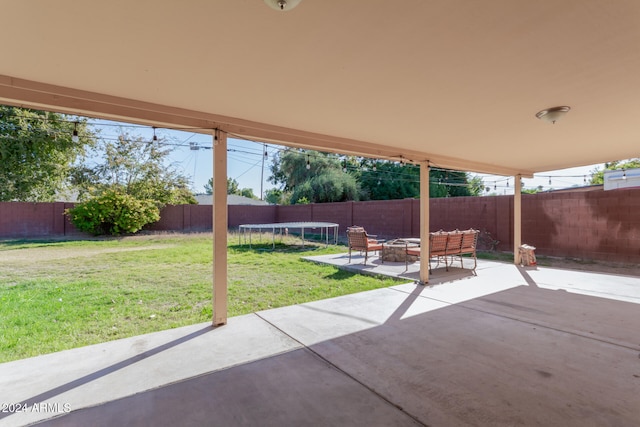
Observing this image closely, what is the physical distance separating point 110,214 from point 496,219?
1466 centimetres

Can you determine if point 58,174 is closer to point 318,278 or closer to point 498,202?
point 318,278

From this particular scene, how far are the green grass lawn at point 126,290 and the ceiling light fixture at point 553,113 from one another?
326 centimetres

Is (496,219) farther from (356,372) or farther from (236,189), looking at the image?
(236,189)

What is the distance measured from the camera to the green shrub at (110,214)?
1314 cm

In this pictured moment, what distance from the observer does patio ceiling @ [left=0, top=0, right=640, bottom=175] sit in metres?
1.59

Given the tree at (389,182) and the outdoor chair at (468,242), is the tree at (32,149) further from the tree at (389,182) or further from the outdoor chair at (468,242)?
the tree at (389,182)

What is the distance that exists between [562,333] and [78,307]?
5.75 meters

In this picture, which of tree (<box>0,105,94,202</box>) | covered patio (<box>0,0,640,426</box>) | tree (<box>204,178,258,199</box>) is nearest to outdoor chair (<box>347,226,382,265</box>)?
covered patio (<box>0,0,640,426</box>)

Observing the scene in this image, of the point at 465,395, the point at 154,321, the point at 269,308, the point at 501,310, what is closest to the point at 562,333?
the point at 501,310

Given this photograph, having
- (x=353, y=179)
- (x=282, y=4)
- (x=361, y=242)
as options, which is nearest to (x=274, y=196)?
(x=353, y=179)

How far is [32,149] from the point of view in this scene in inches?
463

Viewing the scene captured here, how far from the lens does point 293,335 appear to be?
10.5ft

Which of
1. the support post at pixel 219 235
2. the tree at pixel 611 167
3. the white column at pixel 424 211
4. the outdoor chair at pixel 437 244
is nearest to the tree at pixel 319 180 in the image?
the outdoor chair at pixel 437 244

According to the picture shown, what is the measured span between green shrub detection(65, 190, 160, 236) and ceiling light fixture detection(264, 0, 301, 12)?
47.6 feet
